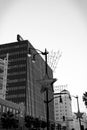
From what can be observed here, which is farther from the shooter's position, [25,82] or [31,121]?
[25,82]

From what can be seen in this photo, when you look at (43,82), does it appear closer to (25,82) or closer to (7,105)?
(7,105)

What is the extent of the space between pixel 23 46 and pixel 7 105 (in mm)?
57990

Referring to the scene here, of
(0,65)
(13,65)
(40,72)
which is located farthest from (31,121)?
(40,72)

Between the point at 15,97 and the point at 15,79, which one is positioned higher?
the point at 15,79

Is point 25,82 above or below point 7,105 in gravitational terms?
above

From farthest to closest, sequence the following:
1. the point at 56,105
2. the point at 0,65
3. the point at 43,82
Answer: the point at 56,105 < the point at 0,65 < the point at 43,82

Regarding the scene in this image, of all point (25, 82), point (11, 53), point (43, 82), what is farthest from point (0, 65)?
point (43, 82)

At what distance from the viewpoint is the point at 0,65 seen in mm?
94500

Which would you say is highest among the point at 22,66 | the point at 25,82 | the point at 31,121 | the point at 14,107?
the point at 22,66

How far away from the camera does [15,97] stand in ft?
348

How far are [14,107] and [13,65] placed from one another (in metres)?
46.2

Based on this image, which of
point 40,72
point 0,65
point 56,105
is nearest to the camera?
point 0,65

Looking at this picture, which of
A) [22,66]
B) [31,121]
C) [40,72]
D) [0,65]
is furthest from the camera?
[40,72]

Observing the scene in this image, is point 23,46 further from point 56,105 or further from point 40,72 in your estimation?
point 56,105
